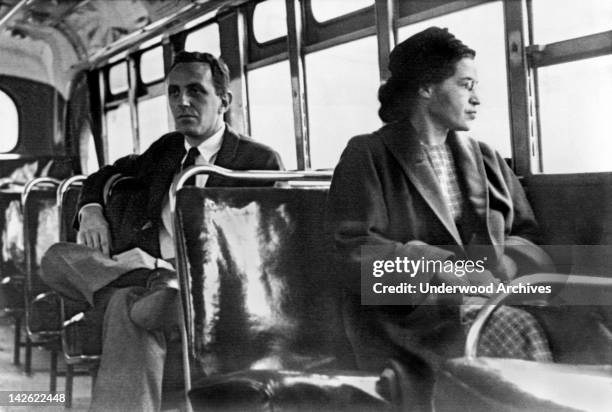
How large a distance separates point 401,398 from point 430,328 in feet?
0.43

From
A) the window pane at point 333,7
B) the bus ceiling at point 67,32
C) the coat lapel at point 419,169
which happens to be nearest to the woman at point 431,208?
the coat lapel at point 419,169

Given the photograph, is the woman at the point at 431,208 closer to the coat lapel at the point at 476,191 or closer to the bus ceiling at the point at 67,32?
the coat lapel at the point at 476,191

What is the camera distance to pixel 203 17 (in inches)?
53.4

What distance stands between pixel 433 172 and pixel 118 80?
1.95ft

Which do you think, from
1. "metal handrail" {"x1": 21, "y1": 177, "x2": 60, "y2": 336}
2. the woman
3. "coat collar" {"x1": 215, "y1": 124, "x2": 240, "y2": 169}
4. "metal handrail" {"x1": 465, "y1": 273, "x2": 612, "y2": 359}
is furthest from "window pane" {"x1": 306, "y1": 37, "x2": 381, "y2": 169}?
"metal handrail" {"x1": 21, "y1": 177, "x2": 60, "y2": 336}

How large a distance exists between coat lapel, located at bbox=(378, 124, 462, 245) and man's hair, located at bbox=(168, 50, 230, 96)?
0.31 m

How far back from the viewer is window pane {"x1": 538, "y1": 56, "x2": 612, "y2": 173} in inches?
50.0

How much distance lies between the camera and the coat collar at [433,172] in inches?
52.4

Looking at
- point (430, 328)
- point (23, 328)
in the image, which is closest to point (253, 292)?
point (430, 328)

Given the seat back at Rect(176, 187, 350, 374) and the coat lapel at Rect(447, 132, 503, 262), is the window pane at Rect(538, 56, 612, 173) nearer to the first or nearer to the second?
the coat lapel at Rect(447, 132, 503, 262)

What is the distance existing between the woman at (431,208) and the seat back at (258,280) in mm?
73

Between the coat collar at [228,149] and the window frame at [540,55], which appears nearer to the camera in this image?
the window frame at [540,55]

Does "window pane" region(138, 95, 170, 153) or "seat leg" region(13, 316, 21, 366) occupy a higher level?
"window pane" region(138, 95, 170, 153)

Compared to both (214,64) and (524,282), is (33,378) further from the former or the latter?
(524,282)
